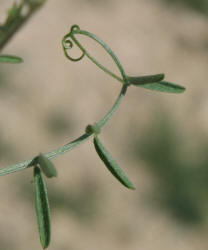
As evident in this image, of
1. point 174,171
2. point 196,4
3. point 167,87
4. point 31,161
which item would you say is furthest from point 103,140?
point 31,161

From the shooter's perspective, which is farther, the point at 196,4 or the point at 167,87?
the point at 196,4

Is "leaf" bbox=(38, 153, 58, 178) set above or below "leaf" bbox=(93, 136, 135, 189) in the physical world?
below

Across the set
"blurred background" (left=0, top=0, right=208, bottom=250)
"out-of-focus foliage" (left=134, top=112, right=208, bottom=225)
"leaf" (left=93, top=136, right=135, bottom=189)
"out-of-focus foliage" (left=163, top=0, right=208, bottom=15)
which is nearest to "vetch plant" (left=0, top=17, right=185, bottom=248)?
"leaf" (left=93, top=136, right=135, bottom=189)

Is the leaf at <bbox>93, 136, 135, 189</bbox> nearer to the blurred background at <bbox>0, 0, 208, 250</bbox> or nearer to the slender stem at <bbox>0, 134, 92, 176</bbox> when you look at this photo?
the slender stem at <bbox>0, 134, 92, 176</bbox>

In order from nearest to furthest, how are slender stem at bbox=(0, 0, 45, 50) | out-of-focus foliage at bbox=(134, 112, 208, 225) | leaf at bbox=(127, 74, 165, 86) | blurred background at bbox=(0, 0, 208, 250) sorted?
slender stem at bbox=(0, 0, 45, 50), leaf at bbox=(127, 74, 165, 86), blurred background at bbox=(0, 0, 208, 250), out-of-focus foliage at bbox=(134, 112, 208, 225)

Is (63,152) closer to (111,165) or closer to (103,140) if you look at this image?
(111,165)

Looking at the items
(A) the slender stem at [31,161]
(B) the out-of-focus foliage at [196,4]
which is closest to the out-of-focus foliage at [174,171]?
(B) the out-of-focus foliage at [196,4]

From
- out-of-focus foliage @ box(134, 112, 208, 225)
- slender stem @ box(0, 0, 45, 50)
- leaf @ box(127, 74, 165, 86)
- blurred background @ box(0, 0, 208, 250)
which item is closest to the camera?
slender stem @ box(0, 0, 45, 50)
